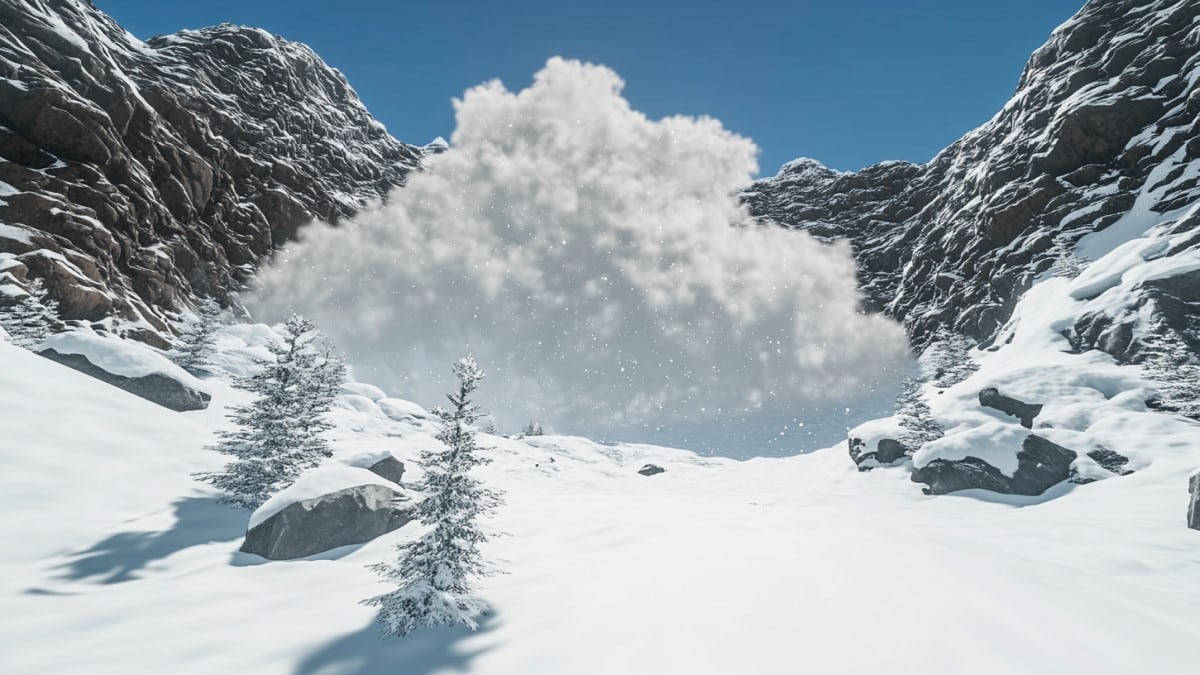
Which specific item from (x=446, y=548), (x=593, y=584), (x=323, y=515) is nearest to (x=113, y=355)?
(x=323, y=515)

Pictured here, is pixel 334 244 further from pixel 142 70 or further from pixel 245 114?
pixel 142 70

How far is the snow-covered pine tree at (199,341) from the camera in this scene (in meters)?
35.0

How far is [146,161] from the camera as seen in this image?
60.5 metres

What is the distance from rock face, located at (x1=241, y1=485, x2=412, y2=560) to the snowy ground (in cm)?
38

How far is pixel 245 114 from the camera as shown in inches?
3733

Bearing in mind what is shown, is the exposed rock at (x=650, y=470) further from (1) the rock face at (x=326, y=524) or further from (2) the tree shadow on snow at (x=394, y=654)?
(2) the tree shadow on snow at (x=394, y=654)

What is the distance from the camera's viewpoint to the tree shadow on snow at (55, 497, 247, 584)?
8961 mm

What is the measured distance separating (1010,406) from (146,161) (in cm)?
8927

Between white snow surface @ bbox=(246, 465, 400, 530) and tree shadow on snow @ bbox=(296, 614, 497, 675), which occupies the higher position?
white snow surface @ bbox=(246, 465, 400, 530)

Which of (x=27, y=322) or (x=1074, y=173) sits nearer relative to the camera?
(x=27, y=322)

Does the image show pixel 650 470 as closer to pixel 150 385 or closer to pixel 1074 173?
pixel 150 385

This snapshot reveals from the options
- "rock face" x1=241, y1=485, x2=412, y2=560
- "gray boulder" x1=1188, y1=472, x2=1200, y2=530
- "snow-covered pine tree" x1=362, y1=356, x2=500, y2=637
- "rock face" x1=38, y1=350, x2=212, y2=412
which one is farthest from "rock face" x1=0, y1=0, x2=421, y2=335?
"gray boulder" x1=1188, y1=472, x2=1200, y2=530

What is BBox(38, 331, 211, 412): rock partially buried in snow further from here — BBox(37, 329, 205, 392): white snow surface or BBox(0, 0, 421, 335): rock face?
BBox(0, 0, 421, 335): rock face

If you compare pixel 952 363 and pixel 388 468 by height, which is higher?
pixel 952 363
